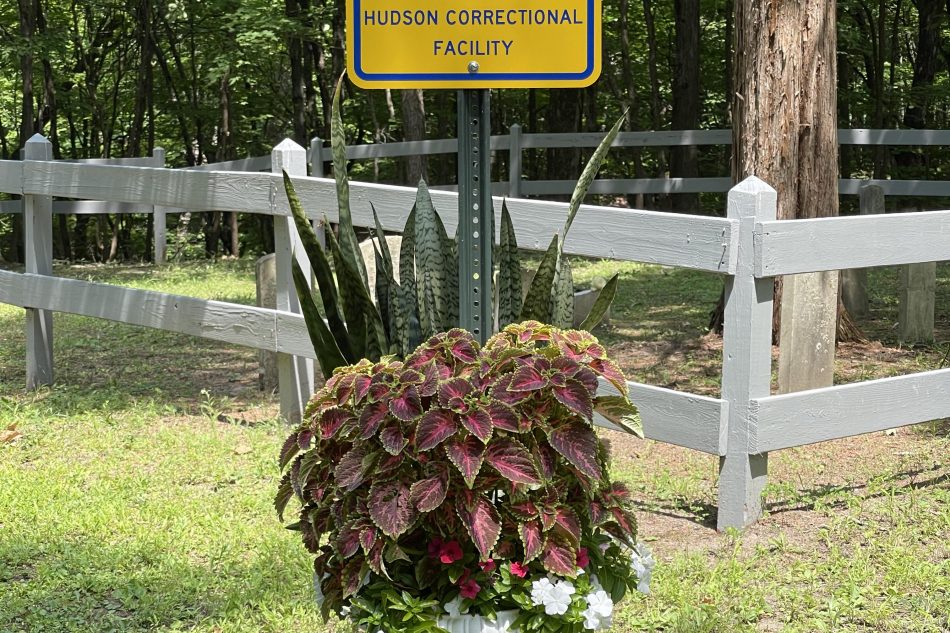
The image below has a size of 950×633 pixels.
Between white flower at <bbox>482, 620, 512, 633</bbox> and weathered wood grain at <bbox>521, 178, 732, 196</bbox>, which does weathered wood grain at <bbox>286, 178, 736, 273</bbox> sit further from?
weathered wood grain at <bbox>521, 178, 732, 196</bbox>

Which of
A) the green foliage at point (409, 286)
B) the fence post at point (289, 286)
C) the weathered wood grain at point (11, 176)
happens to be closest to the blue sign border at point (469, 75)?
the green foliage at point (409, 286)

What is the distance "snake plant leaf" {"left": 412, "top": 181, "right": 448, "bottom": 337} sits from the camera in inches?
121

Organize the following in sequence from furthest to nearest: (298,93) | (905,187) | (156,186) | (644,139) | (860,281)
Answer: (298,93)
(644,139)
(905,187)
(860,281)
(156,186)

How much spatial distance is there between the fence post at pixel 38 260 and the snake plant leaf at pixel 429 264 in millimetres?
4737

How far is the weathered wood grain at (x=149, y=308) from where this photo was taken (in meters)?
6.05

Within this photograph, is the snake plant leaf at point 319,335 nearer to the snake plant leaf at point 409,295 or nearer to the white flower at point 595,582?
the snake plant leaf at point 409,295

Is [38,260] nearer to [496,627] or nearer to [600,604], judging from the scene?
[496,627]

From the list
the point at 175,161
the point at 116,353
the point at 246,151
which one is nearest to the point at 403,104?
the point at 116,353

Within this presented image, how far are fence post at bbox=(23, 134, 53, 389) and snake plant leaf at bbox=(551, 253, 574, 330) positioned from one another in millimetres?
4931

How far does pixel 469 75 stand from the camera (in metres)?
2.75

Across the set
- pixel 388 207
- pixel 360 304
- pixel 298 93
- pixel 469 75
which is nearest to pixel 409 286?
pixel 360 304

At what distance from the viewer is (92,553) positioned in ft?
14.4

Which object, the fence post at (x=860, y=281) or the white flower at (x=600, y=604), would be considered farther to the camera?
the fence post at (x=860, y=281)

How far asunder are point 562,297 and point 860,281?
643 cm
